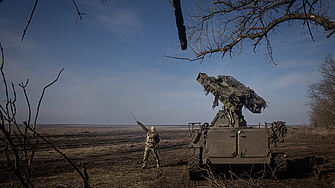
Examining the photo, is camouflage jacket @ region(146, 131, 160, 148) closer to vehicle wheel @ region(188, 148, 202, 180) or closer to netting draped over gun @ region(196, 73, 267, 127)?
netting draped over gun @ region(196, 73, 267, 127)

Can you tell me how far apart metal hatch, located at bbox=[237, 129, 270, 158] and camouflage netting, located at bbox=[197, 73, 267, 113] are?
1530 mm

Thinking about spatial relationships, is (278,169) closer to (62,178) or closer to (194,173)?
(194,173)

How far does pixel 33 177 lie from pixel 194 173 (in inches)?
228

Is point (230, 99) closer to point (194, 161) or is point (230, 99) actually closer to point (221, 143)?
point (221, 143)

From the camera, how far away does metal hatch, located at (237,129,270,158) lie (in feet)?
26.0

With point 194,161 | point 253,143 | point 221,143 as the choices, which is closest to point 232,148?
point 221,143

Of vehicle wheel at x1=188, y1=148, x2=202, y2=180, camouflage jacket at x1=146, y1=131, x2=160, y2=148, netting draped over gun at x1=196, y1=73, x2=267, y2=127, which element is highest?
netting draped over gun at x1=196, y1=73, x2=267, y2=127

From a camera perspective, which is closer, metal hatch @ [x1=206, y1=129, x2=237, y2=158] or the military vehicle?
the military vehicle

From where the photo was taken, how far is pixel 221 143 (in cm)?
811

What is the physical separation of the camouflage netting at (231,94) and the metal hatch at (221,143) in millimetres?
1590

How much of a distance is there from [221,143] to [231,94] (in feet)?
7.01

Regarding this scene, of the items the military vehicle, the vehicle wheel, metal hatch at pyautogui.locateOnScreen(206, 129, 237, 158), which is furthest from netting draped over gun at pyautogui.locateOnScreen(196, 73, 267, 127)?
the vehicle wheel

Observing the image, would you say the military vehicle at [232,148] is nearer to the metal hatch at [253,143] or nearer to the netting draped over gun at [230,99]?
the metal hatch at [253,143]

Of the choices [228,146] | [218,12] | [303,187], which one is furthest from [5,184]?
[303,187]
